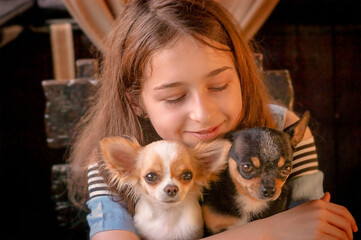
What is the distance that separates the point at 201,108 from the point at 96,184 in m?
0.31

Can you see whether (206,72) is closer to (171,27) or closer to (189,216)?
(171,27)

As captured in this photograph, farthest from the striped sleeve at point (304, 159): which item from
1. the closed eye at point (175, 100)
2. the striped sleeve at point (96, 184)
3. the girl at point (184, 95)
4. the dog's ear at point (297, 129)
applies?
the striped sleeve at point (96, 184)

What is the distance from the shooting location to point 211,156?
538 millimetres

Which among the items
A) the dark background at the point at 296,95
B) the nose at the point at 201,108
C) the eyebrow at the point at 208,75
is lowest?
the dark background at the point at 296,95

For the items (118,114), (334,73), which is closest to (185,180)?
(118,114)

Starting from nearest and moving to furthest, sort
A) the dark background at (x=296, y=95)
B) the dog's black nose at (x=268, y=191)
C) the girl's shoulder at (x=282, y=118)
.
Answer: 1. the dog's black nose at (x=268, y=191)
2. the girl's shoulder at (x=282, y=118)
3. the dark background at (x=296, y=95)

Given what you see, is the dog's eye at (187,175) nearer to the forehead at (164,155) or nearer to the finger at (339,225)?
the forehead at (164,155)

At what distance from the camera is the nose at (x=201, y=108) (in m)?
0.54

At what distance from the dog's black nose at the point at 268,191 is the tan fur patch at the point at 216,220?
104 millimetres

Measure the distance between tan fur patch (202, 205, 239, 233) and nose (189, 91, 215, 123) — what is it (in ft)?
0.47

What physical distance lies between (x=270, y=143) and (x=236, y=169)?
0.06 metres

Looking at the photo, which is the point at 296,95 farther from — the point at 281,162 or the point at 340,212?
the point at 281,162

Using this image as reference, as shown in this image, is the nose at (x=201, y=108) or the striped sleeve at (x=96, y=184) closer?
the nose at (x=201, y=108)

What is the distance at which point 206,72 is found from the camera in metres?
0.55
